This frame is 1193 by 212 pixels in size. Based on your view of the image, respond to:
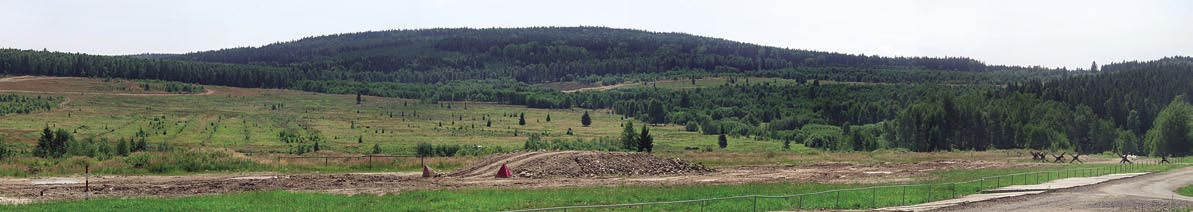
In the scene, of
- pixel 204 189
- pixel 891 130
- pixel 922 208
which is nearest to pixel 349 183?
pixel 204 189

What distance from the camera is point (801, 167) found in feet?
222

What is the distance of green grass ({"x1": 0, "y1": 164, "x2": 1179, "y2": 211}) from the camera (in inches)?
1284

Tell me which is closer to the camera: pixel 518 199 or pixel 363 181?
pixel 518 199

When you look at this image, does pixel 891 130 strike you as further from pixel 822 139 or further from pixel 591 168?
pixel 591 168

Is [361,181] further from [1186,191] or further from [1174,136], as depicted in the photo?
[1174,136]

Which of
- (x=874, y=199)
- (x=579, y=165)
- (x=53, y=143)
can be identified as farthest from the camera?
(x=53, y=143)

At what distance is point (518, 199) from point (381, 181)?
14594mm

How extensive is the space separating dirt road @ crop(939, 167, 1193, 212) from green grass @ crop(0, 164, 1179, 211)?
334 centimetres

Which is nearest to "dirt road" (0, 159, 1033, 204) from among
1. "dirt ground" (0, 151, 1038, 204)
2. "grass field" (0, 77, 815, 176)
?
"dirt ground" (0, 151, 1038, 204)

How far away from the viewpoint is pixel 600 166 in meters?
→ 57.4

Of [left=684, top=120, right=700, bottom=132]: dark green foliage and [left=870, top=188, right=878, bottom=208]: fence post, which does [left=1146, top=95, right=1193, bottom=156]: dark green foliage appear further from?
[left=870, top=188, right=878, bottom=208]: fence post

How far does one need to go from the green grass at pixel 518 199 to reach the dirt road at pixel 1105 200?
334 cm

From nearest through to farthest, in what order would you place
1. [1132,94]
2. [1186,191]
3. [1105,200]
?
[1105,200] → [1186,191] → [1132,94]

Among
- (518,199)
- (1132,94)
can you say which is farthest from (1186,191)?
(1132,94)
